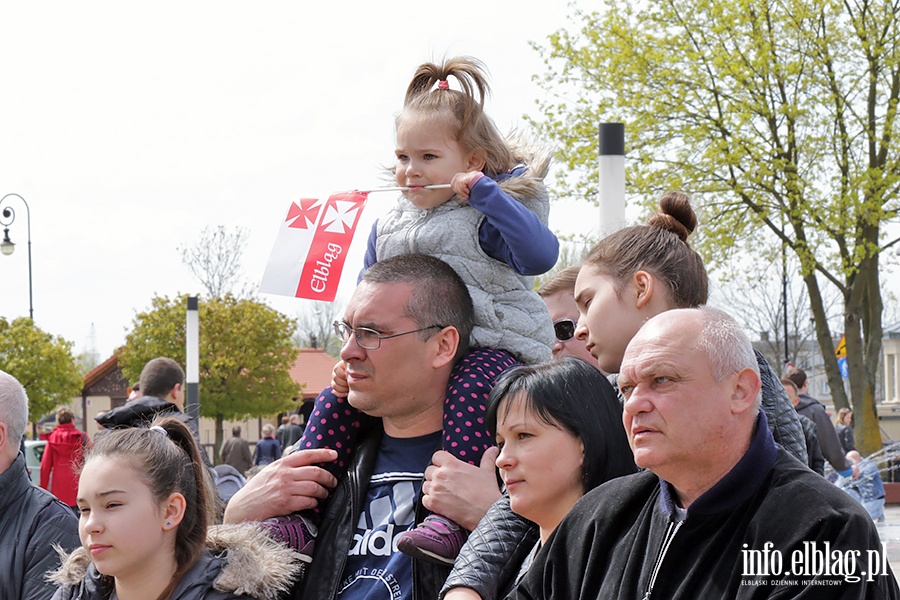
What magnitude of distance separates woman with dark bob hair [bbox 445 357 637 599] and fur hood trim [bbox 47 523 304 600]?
1.94 feet

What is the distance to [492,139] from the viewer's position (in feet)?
12.5

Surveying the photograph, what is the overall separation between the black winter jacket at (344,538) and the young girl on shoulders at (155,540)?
75 millimetres

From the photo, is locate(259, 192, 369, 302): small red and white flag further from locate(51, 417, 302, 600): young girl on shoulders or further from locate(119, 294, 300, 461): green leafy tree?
locate(119, 294, 300, 461): green leafy tree

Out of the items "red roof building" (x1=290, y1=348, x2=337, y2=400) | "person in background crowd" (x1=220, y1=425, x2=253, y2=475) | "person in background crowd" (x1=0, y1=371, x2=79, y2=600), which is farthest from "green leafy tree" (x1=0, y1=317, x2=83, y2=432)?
"person in background crowd" (x1=0, y1=371, x2=79, y2=600)

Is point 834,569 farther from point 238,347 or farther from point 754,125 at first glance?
point 238,347

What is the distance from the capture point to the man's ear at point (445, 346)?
3.49m

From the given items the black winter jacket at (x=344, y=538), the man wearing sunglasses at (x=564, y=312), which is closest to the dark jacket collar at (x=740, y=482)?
the black winter jacket at (x=344, y=538)

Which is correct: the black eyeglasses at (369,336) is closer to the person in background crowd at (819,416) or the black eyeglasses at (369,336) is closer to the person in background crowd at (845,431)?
the person in background crowd at (819,416)

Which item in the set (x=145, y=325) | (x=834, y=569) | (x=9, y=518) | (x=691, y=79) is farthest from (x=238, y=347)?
(x=834, y=569)

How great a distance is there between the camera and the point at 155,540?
3457 mm

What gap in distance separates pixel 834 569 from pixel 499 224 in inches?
62.4

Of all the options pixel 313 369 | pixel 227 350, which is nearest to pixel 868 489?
pixel 227 350

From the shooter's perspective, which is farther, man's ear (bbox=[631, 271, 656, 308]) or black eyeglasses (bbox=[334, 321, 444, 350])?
black eyeglasses (bbox=[334, 321, 444, 350])

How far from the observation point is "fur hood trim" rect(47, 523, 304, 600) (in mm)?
3309
